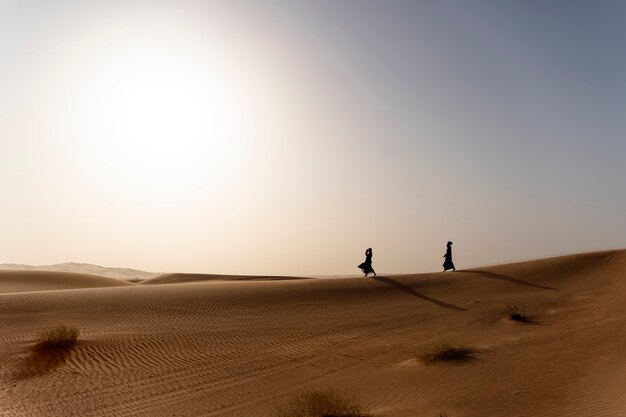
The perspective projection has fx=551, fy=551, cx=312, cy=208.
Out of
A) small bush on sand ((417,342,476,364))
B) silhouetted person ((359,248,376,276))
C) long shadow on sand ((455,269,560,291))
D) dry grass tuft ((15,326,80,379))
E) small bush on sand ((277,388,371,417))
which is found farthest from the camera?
silhouetted person ((359,248,376,276))

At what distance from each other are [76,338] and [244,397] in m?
7.48

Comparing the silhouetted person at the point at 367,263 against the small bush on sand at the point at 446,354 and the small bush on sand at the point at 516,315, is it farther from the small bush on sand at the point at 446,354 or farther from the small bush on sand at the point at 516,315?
the small bush on sand at the point at 446,354

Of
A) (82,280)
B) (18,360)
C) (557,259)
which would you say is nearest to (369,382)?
(18,360)

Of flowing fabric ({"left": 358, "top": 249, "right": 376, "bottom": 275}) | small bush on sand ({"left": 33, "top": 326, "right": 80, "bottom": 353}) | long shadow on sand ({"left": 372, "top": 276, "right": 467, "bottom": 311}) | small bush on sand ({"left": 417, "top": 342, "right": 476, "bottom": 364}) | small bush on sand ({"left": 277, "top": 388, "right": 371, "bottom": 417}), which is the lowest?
small bush on sand ({"left": 277, "top": 388, "right": 371, "bottom": 417})

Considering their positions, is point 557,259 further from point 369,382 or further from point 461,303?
point 369,382

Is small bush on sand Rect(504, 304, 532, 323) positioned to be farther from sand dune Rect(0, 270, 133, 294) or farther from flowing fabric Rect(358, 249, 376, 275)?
sand dune Rect(0, 270, 133, 294)

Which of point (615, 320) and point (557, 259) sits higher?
point (557, 259)

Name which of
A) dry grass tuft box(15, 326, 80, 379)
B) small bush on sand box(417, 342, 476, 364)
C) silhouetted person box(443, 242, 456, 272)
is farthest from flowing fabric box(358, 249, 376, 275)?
dry grass tuft box(15, 326, 80, 379)

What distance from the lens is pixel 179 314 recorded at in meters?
21.9

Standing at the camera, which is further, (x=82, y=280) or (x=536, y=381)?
(x=82, y=280)

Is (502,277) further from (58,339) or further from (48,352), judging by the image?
(48,352)

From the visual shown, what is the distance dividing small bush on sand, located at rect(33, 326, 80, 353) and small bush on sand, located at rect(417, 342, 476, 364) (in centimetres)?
1035

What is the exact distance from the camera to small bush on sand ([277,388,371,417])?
10.4 metres

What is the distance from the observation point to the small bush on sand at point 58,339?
649 inches
